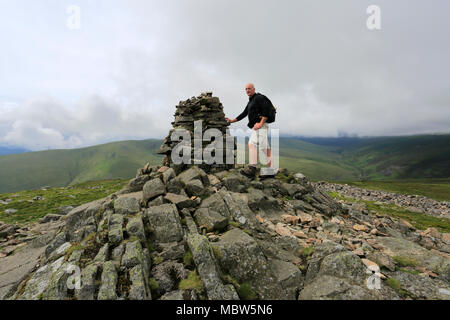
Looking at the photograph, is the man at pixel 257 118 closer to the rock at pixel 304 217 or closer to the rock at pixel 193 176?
the rock at pixel 193 176

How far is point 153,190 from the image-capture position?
15055 mm

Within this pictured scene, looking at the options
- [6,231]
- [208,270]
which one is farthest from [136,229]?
[6,231]

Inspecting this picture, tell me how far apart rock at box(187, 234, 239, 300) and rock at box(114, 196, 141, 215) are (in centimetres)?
562

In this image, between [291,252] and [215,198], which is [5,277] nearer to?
[215,198]

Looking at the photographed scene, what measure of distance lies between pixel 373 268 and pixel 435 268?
158 inches

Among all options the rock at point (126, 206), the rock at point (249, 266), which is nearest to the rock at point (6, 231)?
the rock at point (126, 206)

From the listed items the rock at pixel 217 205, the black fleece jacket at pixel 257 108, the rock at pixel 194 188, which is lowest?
the rock at pixel 217 205

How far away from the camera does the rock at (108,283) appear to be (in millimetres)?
7504

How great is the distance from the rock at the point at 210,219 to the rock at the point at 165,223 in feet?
4.79

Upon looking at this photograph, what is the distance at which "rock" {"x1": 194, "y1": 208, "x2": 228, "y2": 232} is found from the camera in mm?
12039

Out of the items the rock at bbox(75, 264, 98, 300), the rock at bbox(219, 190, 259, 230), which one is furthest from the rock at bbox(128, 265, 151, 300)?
the rock at bbox(219, 190, 259, 230)

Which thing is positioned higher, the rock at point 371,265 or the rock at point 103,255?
the rock at point 103,255

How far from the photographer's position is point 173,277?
8.80 meters

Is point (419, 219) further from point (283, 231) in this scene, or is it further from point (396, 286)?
point (396, 286)
